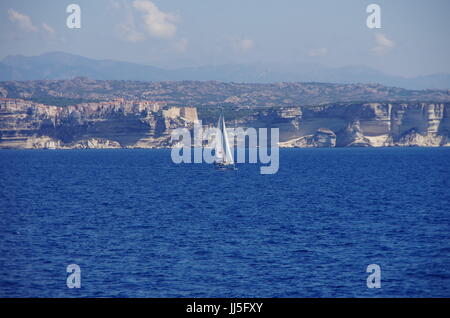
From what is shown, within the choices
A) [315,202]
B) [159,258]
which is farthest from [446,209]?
[159,258]

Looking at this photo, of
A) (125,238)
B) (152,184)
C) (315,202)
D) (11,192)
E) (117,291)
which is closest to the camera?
(117,291)

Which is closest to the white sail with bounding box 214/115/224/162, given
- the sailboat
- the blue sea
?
the sailboat


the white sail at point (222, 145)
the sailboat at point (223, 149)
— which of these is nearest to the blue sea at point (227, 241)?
the white sail at point (222, 145)

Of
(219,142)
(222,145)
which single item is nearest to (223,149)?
(222,145)

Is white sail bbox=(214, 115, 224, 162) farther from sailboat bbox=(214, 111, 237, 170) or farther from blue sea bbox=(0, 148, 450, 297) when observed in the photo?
blue sea bbox=(0, 148, 450, 297)

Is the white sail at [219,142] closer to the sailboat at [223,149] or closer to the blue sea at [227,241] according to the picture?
the sailboat at [223,149]
